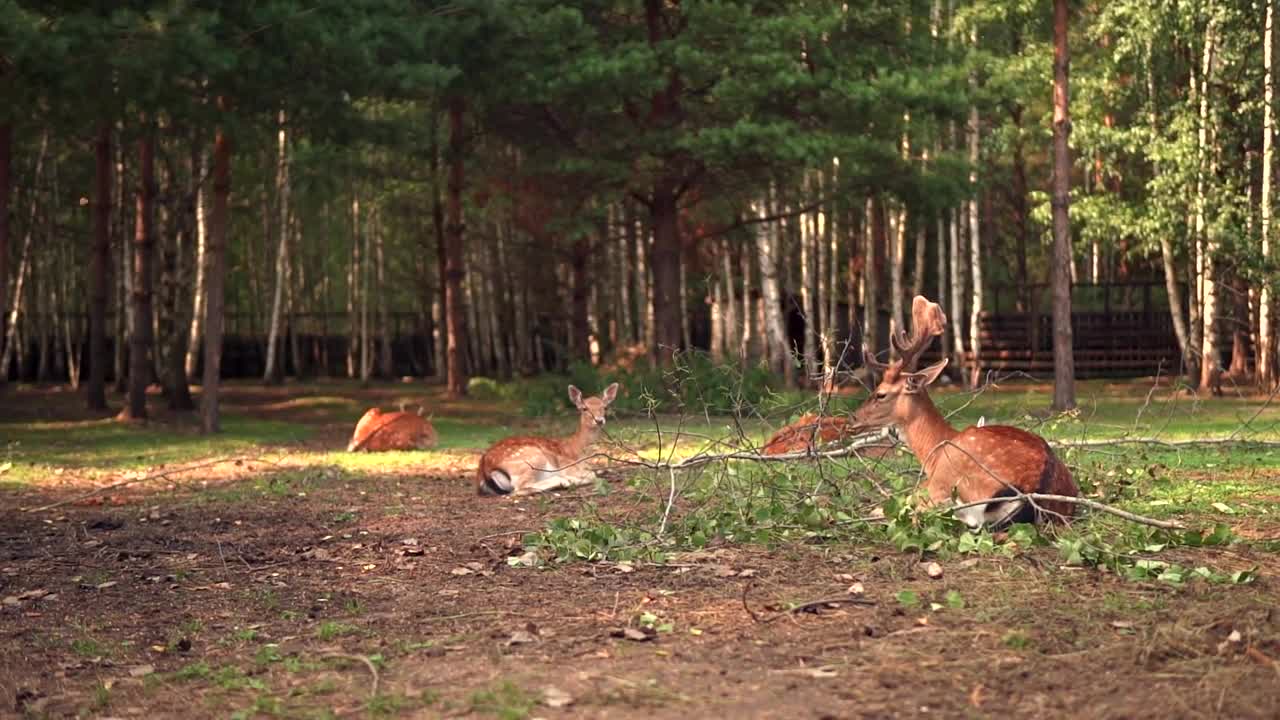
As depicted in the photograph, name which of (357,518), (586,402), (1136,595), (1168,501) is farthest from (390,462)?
(1136,595)

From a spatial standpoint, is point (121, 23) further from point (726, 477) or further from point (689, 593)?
point (689, 593)

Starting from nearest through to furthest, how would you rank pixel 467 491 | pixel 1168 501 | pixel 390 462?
1. pixel 1168 501
2. pixel 467 491
3. pixel 390 462

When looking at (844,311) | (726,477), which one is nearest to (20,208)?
(844,311)

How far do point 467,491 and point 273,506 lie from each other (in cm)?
157

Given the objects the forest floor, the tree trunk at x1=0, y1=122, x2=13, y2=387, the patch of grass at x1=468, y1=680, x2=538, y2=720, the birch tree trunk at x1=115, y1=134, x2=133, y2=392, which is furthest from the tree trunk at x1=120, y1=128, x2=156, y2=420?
the patch of grass at x1=468, y1=680, x2=538, y2=720

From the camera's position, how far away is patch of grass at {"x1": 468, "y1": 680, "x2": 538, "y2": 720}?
5.00 m

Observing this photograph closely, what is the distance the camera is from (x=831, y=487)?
944 centimetres

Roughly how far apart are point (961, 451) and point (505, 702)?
3.78 meters

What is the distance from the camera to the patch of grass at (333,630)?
21.1ft

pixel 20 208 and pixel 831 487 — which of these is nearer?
pixel 831 487

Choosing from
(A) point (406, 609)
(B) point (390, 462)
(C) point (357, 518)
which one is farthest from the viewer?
(B) point (390, 462)

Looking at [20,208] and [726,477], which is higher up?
[20,208]

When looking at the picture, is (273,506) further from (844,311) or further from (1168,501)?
(844,311)

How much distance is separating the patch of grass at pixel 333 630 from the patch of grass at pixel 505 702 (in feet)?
4.38
